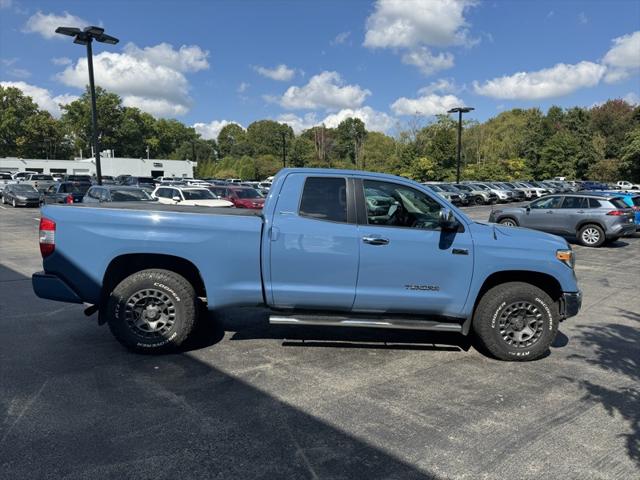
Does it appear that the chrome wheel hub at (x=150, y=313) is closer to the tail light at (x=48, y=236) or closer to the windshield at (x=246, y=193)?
the tail light at (x=48, y=236)

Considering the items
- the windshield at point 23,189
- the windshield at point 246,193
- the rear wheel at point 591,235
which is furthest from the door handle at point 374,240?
the windshield at point 23,189

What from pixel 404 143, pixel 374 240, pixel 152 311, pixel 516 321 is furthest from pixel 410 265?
pixel 404 143

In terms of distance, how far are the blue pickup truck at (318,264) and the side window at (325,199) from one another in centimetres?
1

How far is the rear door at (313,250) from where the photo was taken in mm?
4555

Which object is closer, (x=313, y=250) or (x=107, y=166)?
(x=313, y=250)

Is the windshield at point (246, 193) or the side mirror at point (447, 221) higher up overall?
the windshield at point (246, 193)

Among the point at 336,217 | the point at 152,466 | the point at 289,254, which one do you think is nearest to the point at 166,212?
the point at 289,254

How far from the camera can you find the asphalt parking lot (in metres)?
3.01

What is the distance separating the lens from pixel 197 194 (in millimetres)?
18484

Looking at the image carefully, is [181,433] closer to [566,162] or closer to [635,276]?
[635,276]

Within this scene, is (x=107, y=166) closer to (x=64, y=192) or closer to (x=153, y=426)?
(x=64, y=192)

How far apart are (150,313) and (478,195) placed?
3351 cm

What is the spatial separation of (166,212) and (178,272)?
2.15ft

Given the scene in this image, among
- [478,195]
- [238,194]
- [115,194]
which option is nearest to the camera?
[115,194]
